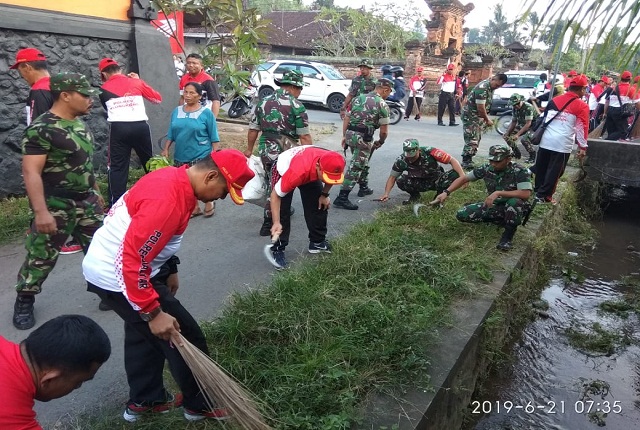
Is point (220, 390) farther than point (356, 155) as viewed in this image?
No

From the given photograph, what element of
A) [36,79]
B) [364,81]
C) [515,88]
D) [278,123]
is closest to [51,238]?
[36,79]

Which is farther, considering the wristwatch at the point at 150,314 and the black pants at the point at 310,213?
the black pants at the point at 310,213

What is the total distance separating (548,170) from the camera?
6.39 meters

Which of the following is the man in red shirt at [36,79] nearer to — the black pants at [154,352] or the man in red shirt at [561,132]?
the black pants at [154,352]

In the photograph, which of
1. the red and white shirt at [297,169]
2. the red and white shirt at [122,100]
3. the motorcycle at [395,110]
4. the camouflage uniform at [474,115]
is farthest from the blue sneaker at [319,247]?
the motorcycle at [395,110]

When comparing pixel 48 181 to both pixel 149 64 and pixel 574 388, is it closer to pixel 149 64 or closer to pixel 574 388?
pixel 574 388

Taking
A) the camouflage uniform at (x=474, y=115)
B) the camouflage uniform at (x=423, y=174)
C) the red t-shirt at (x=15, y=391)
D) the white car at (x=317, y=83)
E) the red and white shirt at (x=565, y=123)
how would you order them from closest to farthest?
the red t-shirt at (x=15, y=391)
the camouflage uniform at (x=423, y=174)
the red and white shirt at (x=565, y=123)
the camouflage uniform at (x=474, y=115)
the white car at (x=317, y=83)

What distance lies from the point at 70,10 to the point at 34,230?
4295 millimetres

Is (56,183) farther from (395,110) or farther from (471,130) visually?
(395,110)

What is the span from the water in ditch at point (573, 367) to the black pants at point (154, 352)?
210cm


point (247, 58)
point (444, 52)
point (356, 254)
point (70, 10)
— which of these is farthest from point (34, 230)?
point (444, 52)

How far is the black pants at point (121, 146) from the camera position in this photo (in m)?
4.83

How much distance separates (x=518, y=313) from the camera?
455 cm
